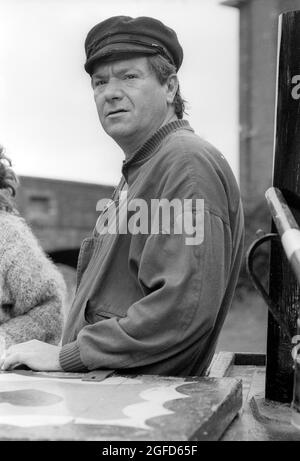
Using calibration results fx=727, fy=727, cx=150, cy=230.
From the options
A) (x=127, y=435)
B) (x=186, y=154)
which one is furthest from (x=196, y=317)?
(x=127, y=435)

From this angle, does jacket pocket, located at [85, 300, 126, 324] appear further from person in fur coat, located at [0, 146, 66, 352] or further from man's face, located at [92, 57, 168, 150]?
person in fur coat, located at [0, 146, 66, 352]

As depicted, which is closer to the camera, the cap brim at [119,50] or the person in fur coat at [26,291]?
the cap brim at [119,50]

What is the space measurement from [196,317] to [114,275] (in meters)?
0.33

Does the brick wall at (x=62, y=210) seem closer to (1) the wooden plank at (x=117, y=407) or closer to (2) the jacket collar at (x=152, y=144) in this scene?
A: (2) the jacket collar at (x=152, y=144)

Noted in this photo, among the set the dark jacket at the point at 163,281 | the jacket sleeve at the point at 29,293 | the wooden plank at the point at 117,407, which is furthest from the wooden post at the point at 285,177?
the jacket sleeve at the point at 29,293

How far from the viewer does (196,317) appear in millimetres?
2053

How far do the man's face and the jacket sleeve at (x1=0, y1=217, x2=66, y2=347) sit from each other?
0.92 m

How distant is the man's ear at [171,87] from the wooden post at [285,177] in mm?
464

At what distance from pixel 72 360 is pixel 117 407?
1.57 ft

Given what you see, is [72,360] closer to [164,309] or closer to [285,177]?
[164,309]

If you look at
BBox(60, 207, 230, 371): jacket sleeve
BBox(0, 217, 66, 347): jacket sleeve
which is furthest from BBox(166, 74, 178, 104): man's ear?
BBox(0, 217, 66, 347): jacket sleeve

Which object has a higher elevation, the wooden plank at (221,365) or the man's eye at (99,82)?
the man's eye at (99,82)

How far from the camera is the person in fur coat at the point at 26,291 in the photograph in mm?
3094

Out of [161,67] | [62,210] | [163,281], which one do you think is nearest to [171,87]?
[161,67]
